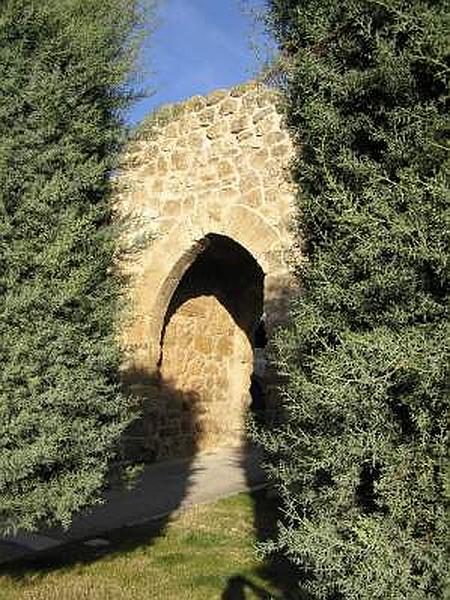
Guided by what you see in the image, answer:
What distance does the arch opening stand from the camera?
9.58 metres

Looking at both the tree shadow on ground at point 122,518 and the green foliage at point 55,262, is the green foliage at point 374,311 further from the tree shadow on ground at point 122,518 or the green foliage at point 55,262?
the tree shadow on ground at point 122,518

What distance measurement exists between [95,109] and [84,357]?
1.32m

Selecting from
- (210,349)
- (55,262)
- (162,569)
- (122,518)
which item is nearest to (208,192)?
(210,349)

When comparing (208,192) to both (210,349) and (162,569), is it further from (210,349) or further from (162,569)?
(162,569)

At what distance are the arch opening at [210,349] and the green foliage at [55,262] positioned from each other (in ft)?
16.5

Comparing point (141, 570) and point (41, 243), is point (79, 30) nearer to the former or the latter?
point (41, 243)

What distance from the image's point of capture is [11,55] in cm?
347

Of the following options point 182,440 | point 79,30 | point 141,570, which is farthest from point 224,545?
point 182,440

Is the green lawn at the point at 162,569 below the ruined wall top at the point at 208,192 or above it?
below

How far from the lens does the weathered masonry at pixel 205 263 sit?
24.9ft

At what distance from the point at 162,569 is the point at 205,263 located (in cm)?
519

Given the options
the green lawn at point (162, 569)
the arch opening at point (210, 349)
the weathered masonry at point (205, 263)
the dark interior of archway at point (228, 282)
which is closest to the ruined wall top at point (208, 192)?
the weathered masonry at point (205, 263)

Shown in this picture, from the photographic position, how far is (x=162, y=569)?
15.4 feet

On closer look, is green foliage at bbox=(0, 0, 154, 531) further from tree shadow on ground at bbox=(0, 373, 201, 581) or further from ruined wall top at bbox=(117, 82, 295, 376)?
ruined wall top at bbox=(117, 82, 295, 376)
